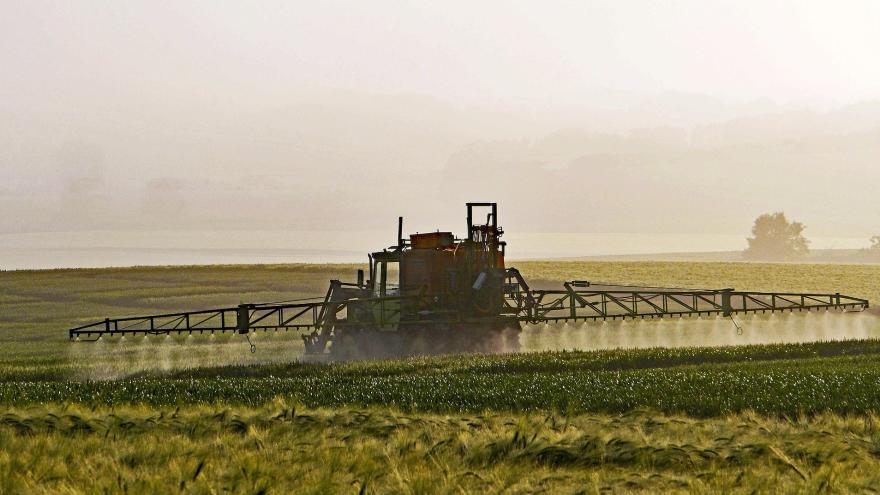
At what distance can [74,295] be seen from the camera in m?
64.2

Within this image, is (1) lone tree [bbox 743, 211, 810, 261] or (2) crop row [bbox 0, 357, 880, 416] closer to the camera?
(2) crop row [bbox 0, 357, 880, 416]

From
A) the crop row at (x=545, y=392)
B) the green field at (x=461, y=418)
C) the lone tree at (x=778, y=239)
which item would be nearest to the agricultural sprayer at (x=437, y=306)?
the green field at (x=461, y=418)

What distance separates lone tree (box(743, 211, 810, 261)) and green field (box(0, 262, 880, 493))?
11388 cm

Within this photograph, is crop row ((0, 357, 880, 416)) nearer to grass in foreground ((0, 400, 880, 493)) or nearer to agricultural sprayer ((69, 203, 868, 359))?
grass in foreground ((0, 400, 880, 493))

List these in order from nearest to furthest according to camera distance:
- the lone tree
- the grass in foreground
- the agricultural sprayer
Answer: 1. the grass in foreground
2. the agricultural sprayer
3. the lone tree

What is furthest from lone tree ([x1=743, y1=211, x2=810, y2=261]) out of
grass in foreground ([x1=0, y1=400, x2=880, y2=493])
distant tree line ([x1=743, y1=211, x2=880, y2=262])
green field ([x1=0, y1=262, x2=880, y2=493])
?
grass in foreground ([x1=0, y1=400, x2=880, y2=493])

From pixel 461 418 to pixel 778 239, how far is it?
141721mm

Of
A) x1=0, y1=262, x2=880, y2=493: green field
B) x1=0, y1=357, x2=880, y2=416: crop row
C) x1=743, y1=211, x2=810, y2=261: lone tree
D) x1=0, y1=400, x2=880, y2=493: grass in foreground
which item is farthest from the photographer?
x1=743, y1=211, x2=810, y2=261: lone tree

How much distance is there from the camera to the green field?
935 centimetres

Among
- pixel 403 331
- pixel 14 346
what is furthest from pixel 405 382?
pixel 14 346

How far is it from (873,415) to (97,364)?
21977 mm

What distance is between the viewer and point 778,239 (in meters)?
147

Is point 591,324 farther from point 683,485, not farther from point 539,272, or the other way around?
point 539,272

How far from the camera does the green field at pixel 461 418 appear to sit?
30.7 feet
